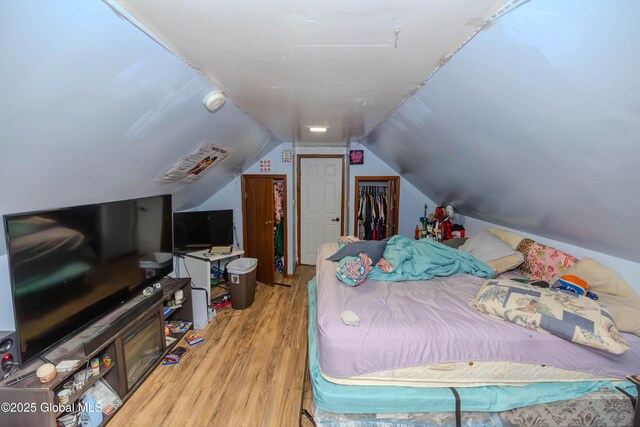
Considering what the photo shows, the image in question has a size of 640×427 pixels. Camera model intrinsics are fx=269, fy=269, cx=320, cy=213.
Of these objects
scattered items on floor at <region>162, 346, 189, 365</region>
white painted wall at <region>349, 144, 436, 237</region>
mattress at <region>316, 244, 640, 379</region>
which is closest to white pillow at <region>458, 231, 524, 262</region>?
mattress at <region>316, 244, 640, 379</region>

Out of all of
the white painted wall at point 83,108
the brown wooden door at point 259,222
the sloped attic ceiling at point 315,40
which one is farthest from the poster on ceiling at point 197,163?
the brown wooden door at point 259,222

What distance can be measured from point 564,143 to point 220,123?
2286mm

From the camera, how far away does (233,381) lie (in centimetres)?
220

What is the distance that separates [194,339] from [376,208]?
3397 millimetres

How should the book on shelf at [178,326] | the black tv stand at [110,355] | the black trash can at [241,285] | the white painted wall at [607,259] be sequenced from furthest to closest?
the black trash can at [241,285]
the book on shelf at [178,326]
the white painted wall at [607,259]
the black tv stand at [110,355]

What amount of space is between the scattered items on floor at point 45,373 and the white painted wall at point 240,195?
9.92 feet

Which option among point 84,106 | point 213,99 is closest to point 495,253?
point 213,99

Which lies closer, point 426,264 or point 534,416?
point 534,416

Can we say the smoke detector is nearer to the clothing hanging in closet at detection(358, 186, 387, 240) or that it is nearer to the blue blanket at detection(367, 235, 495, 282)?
the blue blanket at detection(367, 235, 495, 282)

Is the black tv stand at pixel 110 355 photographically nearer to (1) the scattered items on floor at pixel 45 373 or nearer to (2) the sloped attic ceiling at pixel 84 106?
(1) the scattered items on floor at pixel 45 373

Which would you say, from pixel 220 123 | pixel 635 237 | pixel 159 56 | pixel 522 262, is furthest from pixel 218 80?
pixel 522 262

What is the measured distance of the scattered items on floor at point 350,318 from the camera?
65.6 inches

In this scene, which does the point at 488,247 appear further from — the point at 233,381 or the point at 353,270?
the point at 233,381

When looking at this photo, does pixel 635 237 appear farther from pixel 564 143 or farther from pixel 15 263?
pixel 15 263
